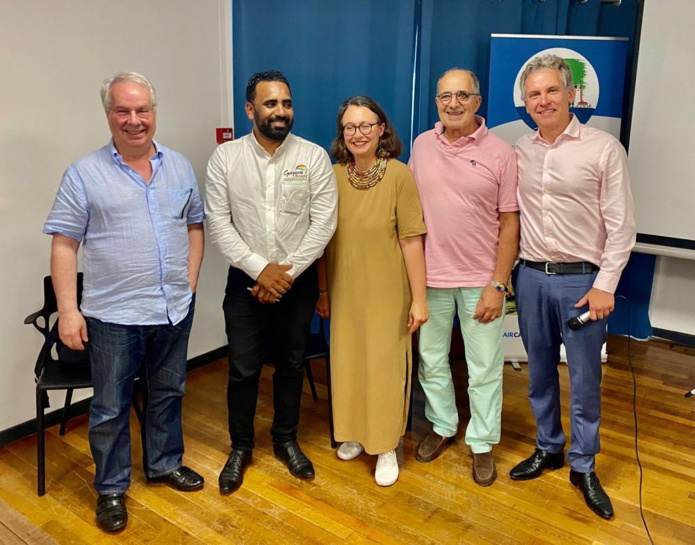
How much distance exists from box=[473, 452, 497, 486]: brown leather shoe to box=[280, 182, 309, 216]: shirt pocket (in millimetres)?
1257

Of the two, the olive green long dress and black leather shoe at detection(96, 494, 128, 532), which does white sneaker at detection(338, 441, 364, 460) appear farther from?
black leather shoe at detection(96, 494, 128, 532)

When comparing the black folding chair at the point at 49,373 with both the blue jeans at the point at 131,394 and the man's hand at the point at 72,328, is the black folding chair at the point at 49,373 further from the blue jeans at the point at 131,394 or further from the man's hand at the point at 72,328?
the man's hand at the point at 72,328

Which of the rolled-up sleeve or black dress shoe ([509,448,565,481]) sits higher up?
the rolled-up sleeve

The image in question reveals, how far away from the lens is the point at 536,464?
256cm

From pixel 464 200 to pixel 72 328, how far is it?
4.79ft

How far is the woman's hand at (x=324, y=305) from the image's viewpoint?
2.52 m

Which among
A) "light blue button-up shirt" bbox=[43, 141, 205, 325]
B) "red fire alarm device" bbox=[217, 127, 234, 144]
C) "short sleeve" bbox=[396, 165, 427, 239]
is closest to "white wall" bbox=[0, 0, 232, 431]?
"red fire alarm device" bbox=[217, 127, 234, 144]

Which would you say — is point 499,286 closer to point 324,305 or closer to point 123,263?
point 324,305

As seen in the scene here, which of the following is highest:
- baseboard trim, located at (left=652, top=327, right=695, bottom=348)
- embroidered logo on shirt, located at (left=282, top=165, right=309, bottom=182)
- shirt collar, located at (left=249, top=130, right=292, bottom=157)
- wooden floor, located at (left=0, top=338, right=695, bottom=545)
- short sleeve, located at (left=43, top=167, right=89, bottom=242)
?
shirt collar, located at (left=249, top=130, right=292, bottom=157)

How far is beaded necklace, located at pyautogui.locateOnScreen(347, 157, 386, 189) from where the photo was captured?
231 cm


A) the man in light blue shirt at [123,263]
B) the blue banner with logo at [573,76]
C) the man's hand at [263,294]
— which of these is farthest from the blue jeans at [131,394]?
the blue banner with logo at [573,76]

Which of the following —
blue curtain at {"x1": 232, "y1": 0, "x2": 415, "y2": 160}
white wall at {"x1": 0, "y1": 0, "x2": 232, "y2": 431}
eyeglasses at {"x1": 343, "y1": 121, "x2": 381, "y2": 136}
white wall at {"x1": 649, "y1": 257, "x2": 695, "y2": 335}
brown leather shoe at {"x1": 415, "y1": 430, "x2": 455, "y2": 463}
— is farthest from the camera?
white wall at {"x1": 649, "y1": 257, "x2": 695, "y2": 335}

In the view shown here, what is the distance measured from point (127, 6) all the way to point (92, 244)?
1.47 metres

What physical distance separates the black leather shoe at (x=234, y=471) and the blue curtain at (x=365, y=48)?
5.64 feet
